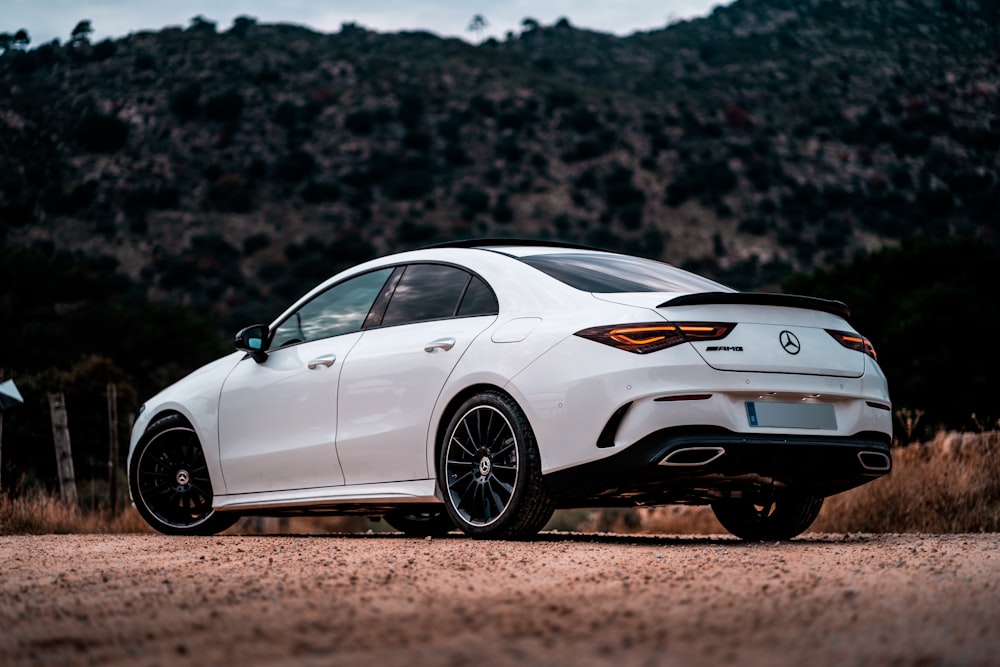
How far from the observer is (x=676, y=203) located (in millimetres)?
57719

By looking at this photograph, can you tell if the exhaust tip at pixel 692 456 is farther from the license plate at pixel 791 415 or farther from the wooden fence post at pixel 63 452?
the wooden fence post at pixel 63 452

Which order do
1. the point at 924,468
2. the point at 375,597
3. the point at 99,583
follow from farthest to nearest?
the point at 924,468 → the point at 99,583 → the point at 375,597

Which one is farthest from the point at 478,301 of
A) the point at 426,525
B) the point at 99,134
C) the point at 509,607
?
the point at 99,134

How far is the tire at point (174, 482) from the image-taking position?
8648 mm

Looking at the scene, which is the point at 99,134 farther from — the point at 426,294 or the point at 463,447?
the point at 463,447

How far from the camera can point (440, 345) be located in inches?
272

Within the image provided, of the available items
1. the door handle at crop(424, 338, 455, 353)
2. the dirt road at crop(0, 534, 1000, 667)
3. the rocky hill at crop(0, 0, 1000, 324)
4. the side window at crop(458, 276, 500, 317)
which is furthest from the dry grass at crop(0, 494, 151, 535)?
the rocky hill at crop(0, 0, 1000, 324)

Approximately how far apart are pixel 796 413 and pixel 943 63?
207 ft

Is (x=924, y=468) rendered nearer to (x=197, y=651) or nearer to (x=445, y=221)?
(x=197, y=651)

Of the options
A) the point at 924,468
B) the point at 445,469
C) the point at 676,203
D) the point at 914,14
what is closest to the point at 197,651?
the point at 445,469

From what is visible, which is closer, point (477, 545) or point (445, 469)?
point (477, 545)

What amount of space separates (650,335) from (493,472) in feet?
3.89

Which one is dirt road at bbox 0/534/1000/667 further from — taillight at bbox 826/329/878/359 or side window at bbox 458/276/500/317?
side window at bbox 458/276/500/317

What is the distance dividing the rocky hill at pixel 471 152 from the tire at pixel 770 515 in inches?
1444
